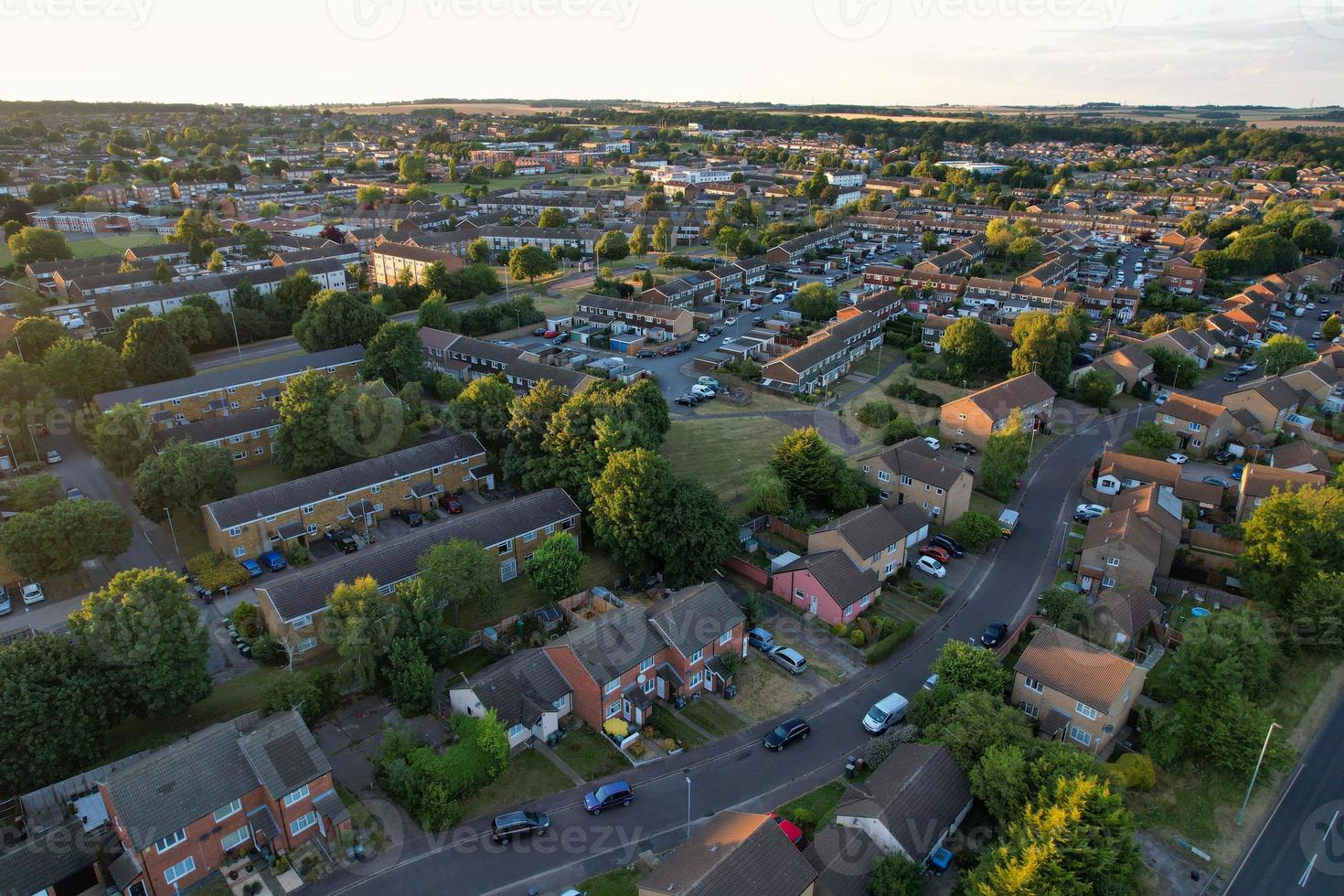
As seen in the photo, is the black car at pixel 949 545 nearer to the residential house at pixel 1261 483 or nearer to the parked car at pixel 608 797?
the residential house at pixel 1261 483

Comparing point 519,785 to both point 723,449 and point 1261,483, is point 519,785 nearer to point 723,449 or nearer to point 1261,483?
point 723,449

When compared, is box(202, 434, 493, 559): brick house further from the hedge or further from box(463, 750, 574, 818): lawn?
the hedge

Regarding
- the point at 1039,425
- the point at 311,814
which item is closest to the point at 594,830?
the point at 311,814

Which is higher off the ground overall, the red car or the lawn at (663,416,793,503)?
the lawn at (663,416,793,503)

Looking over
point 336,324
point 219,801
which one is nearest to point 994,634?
point 219,801

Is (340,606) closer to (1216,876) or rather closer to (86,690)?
(86,690)

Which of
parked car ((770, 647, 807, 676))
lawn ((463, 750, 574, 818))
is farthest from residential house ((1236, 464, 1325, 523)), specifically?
lawn ((463, 750, 574, 818))

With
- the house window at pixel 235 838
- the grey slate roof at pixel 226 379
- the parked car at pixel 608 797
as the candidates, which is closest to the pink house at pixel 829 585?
the parked car at pixel 608 797
